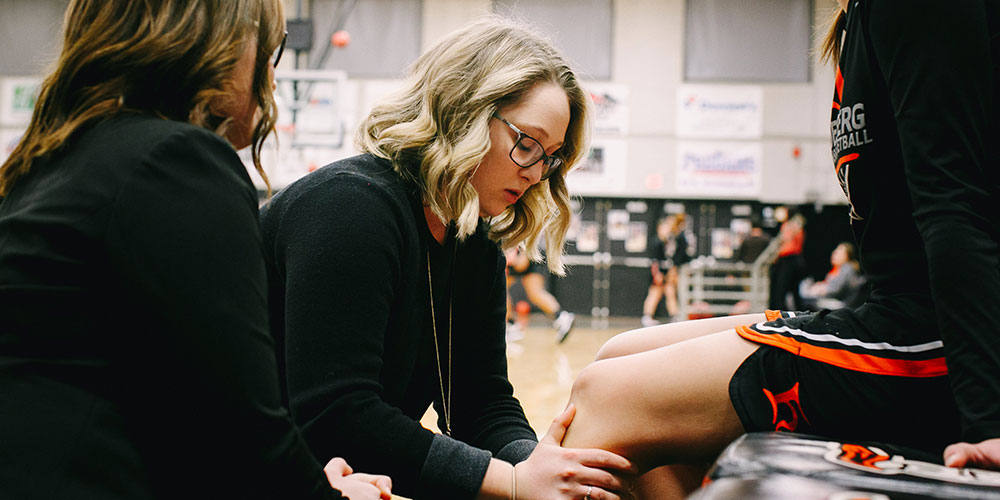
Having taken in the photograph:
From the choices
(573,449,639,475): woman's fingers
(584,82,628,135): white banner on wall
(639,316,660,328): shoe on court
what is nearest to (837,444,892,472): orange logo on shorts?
(573,449,639,475): woman's fingers

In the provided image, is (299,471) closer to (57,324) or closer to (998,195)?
(57,324)

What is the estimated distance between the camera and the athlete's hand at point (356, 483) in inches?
33.9

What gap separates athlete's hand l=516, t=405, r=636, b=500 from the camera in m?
0.97

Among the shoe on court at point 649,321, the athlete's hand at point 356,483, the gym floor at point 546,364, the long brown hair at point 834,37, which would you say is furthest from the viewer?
the shoe on court at point 649,321

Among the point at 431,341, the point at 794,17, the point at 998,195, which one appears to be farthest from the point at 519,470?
the point at 794,17

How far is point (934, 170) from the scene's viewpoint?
842mm

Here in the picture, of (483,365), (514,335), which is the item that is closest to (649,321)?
(514,335)

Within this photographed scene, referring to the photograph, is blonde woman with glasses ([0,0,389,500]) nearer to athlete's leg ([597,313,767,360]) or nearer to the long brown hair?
athlete's leg ([597,313,767,360])

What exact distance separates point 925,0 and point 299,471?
882mm

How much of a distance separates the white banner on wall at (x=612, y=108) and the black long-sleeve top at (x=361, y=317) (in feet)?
32.5

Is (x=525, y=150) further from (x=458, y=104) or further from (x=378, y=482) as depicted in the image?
(x=378, y=482)

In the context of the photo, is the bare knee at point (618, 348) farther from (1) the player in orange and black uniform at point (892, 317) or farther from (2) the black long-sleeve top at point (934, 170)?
(2) the black long-sleeve top at point (934, 170)

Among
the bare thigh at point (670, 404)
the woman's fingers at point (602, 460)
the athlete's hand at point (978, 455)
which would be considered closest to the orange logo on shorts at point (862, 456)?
the athlete's hand at point (978, 455)

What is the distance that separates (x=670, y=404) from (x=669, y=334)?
0.25 metres
